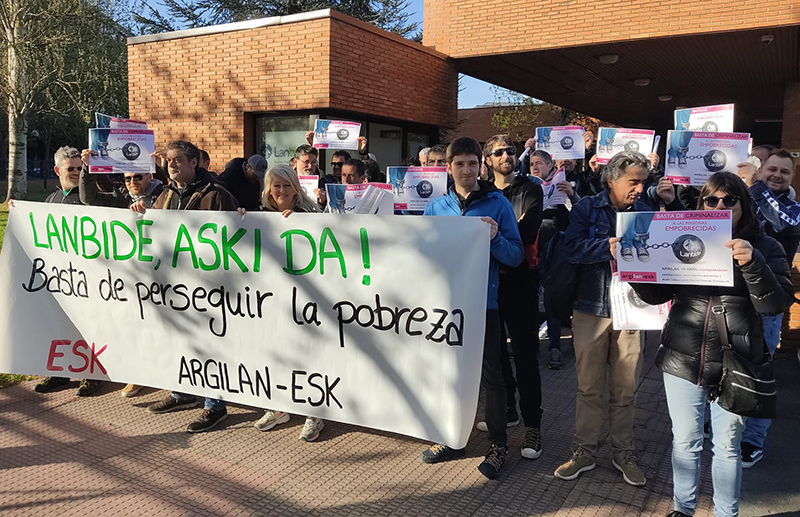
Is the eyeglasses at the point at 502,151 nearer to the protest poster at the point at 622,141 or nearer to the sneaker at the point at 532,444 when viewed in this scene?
the protest poster at the point at 622,141

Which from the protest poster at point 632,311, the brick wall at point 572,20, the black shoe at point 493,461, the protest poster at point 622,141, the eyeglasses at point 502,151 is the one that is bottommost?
the black shoe at point 493,461

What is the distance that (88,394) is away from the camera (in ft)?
15.1

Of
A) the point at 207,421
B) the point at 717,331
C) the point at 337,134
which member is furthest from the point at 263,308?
the point at 337,134

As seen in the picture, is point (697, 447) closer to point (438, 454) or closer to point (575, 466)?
point (575, 466)

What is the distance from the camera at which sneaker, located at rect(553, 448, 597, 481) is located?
336 centimetres

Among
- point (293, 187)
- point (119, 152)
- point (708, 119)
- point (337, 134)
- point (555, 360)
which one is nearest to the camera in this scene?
point (293, 187)

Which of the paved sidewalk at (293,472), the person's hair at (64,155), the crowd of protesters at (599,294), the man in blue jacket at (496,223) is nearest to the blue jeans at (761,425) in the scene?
the crowd of protesters at (599,294)

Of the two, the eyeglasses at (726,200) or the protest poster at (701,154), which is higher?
the protest poster at (701,154)

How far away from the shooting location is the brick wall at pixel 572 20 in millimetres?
9953

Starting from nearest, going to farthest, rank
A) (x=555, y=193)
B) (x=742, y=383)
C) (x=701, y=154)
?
(x=742, y=383), (x=701, y=154), (x=555, y=193)

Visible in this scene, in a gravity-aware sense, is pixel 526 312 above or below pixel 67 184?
below

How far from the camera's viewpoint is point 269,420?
406cm

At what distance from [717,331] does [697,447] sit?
0.60 meters

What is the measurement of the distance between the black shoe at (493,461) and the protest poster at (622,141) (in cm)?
262
